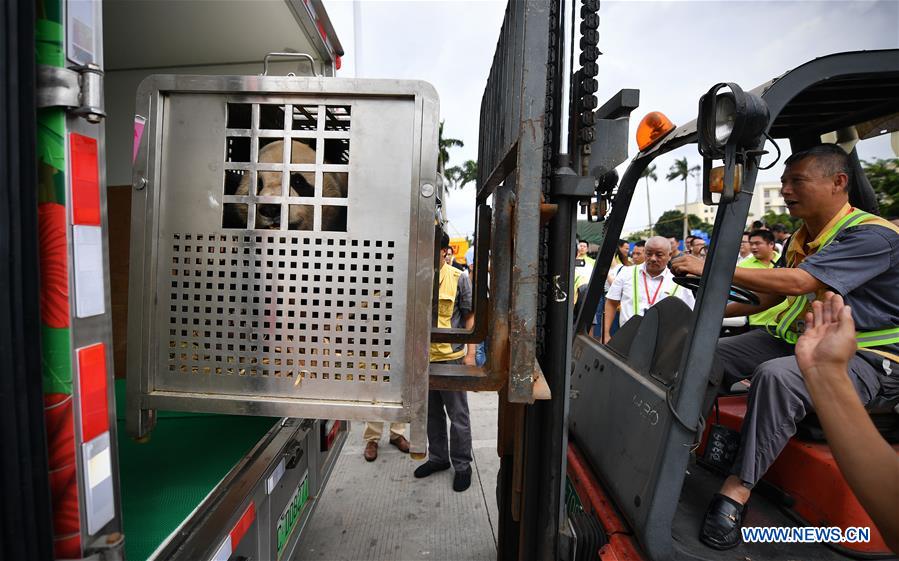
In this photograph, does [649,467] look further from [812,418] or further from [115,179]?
[115,179]

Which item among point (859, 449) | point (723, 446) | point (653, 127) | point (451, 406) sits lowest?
point (451, 406)

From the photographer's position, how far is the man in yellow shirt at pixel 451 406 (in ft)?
13.1

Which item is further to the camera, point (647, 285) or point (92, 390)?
point (647, 285)

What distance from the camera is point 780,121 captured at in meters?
2.53

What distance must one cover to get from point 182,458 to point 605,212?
222 centimetres

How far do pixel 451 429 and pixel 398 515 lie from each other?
2.59 feet

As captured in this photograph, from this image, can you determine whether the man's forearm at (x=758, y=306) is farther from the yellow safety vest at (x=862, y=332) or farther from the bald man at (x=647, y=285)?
the bald man at (x=647, y=285)

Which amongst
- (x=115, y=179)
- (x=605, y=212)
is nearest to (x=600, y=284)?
(x=605, y=212)

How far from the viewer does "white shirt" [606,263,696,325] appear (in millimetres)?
4850

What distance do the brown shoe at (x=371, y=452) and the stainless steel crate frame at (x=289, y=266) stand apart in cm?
319

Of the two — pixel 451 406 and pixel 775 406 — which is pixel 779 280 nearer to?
pixel 775 406

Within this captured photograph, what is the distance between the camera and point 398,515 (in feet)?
11.8

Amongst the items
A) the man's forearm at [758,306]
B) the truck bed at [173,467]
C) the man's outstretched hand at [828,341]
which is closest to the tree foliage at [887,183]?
the man's forearm at [758,306]

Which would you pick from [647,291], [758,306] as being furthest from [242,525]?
[647,291]
